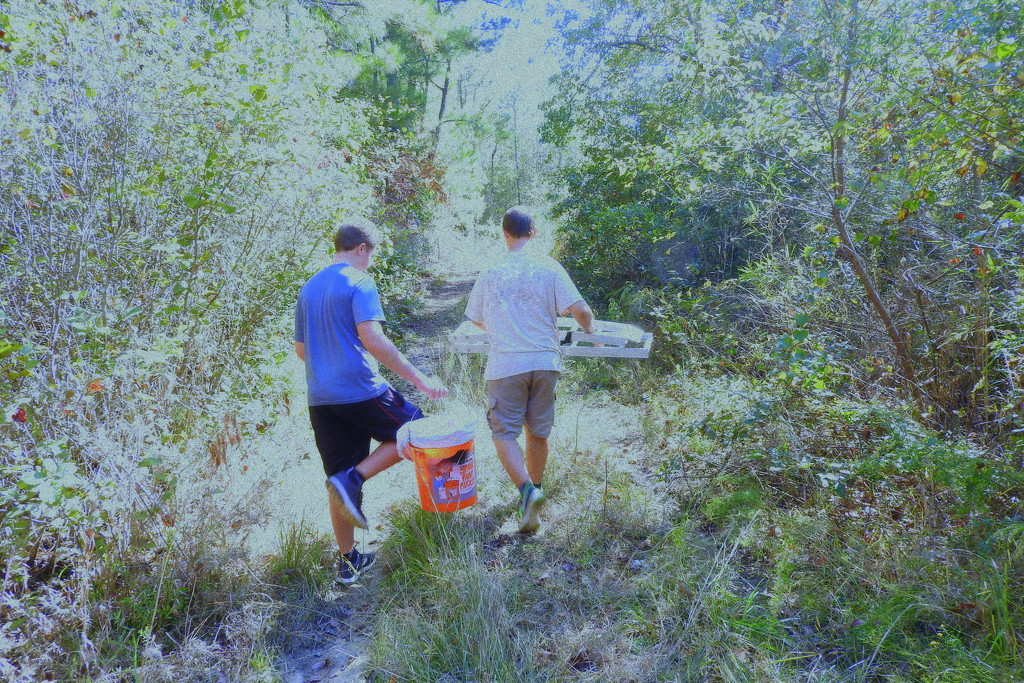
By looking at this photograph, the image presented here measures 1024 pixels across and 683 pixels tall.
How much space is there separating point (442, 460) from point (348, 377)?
602 millimetres

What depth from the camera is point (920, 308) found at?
13.5ft

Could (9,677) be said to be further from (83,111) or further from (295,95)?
(295,95)

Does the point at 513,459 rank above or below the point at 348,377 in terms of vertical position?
below

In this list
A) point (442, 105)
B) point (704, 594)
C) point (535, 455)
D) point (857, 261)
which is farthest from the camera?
point (442, 105)


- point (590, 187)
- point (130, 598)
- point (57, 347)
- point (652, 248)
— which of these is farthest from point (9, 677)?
point (590, 187)

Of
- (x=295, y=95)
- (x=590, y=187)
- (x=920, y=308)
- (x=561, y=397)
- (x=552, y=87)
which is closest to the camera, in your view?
(x=920, y=308)

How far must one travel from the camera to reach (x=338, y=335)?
3.15 m

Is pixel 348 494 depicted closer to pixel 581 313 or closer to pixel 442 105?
pixel 581 313

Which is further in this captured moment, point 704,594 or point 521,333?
point 521,333

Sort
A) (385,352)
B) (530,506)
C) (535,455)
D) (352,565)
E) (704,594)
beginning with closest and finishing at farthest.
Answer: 1. (704,594)
2. (385,352)
3. (352,565)
4. (530,506)
5. (535,455)

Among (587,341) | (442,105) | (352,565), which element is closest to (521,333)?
(587,341)

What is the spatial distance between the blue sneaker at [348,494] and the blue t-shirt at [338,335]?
14.8 inches

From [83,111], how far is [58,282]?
80 centimetres

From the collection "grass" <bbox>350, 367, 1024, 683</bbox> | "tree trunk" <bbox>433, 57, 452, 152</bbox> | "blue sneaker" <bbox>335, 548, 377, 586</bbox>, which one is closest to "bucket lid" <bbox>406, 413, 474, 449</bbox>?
"grass" <bbox>350, 367, 1024, 683</bbox>
